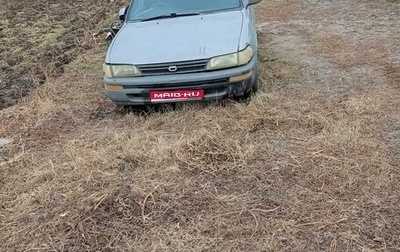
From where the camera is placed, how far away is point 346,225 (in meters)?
3.12

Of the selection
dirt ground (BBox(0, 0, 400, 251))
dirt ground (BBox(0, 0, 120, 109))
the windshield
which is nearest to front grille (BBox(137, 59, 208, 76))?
dirt ground (BBox(0, 0, 400, 251))

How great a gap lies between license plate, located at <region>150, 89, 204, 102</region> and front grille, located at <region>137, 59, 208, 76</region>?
0.65 ft

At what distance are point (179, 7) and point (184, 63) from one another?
1280 mm

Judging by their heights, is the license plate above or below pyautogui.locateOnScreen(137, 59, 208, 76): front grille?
below

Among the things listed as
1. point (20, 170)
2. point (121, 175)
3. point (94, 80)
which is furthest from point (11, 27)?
point (121, 175)

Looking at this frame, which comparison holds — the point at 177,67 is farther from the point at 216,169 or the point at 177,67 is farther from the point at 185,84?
the point at 216,169

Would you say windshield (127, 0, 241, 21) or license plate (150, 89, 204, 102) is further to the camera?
windshield (127, 0, 241, 21)

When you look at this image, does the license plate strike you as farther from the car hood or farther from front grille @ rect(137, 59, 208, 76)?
the car hood

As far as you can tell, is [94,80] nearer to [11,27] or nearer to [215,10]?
[215,10]

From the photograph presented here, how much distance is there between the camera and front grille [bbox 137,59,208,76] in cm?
479

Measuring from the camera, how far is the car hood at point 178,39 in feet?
15.9

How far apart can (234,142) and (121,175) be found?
1032mm

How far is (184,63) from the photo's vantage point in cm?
479

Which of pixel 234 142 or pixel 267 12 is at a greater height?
pixel 234 142
